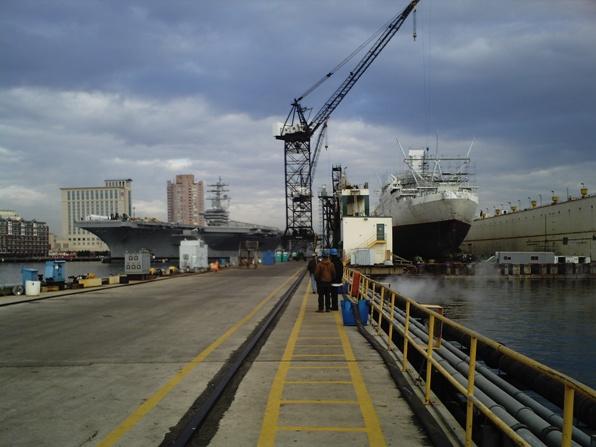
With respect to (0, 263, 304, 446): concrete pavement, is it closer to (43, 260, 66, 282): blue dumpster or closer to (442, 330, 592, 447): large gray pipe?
(442, 330, 592, 447): large gray pipe

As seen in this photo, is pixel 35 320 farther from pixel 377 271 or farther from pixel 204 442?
pixel 377 271

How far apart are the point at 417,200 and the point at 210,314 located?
4571 cm

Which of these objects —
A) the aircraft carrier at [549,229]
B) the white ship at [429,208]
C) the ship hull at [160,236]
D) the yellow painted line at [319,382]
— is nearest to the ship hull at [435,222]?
the white ship at [429,208]

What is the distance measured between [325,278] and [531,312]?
48.6 feet

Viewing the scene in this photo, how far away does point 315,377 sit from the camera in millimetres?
7539

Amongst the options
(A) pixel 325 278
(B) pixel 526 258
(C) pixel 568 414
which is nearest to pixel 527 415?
(C) pixel 568 414

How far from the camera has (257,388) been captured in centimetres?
694

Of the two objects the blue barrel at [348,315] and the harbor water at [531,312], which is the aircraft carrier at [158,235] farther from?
the blue barrel at [348,315]

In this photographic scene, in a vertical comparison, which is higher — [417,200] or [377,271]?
[417,200]

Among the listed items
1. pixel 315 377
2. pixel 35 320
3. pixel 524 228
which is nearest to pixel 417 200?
pixel 524 228

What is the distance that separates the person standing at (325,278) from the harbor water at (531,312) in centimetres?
581

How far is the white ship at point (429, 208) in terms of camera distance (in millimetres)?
54219

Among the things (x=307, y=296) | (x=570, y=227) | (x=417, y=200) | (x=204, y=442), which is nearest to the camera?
(x=204, y=442)

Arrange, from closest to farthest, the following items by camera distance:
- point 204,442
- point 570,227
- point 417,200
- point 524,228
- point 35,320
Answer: point 204,442 → point 35,320 → point 417,200 → point 570,227 → point 524,228
